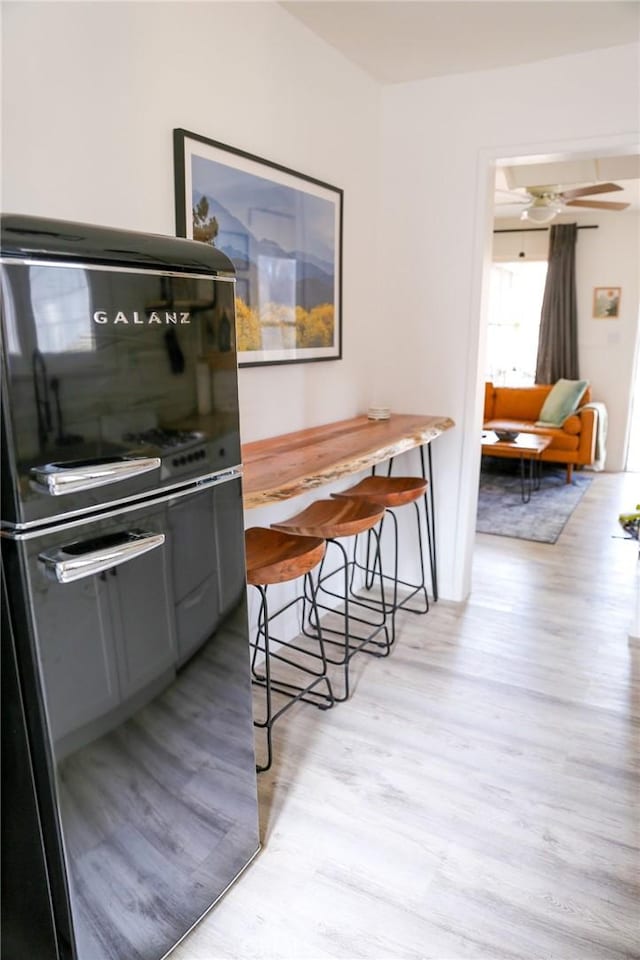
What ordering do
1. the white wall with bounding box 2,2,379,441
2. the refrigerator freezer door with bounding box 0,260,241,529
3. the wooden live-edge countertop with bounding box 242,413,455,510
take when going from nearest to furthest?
the refrigerator freezer door with bounding box 0,260,241,529 → the white wall with bounding box 2,2,379,441 → the wooden live-edge countertop with bounding box 242,413,455,510

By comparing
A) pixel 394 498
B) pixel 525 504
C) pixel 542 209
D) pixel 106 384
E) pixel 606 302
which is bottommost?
pixel 525 504

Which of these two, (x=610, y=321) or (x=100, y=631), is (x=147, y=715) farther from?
(x=610, y=321)

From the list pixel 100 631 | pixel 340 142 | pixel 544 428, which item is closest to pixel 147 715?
pixel 100 631

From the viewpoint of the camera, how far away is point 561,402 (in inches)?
260

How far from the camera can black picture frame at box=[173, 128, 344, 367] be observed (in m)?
2.18

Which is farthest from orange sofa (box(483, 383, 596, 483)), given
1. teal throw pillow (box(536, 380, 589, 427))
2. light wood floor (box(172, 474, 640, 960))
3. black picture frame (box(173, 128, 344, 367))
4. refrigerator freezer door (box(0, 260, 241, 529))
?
refrigerator freezer door (box(0, 260, 241, 529))

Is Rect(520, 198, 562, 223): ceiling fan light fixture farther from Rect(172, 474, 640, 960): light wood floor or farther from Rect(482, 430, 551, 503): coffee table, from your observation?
Rect(172, 474, 640, 960): light wood floor

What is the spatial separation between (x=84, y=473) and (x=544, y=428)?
5.94 m

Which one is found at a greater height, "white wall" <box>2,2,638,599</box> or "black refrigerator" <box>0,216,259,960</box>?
"white wall" <box>2,2,638,599</box>

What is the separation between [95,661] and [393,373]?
2.62 m

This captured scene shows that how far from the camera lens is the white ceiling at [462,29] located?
96.0 inches

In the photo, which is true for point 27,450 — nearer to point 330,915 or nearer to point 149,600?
point 149,600

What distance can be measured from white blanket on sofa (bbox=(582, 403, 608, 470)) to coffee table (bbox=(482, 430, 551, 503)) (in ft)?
2.21

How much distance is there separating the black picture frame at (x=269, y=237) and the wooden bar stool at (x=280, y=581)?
0.70 meters
